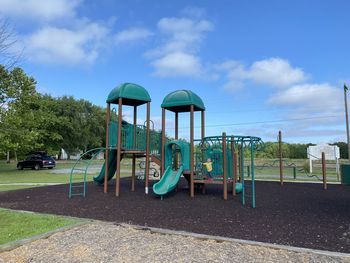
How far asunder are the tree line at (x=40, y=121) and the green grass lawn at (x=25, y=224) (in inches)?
236

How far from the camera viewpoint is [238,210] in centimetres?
753

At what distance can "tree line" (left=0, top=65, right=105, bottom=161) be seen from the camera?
20320 millimetres

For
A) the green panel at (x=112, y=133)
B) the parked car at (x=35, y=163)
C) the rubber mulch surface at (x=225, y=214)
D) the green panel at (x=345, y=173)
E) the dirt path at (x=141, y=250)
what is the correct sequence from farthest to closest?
the parked car at (x=35, y=163) → the green panel at (x=345, y=173) → the green panel at (x=112, y=133) → the rubber mulch surface at (x=225, y=214) → the dirt path at (x=141, y=250)

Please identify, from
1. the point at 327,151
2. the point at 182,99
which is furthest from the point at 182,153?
the point at 327,151

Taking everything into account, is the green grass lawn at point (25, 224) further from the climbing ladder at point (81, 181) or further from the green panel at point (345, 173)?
the green panel at point (345, 173)

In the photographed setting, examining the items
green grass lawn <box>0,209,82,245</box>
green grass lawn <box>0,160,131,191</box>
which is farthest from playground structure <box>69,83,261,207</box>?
green grass lawn <box>0,160,131,191</box>

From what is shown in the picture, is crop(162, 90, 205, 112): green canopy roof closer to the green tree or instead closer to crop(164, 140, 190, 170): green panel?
crop(164, 140, 190, 170): green panel

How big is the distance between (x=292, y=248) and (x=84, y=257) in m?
2.83

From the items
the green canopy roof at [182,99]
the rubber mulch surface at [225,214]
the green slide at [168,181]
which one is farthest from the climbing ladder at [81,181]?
the green canopy roof at [182,99]

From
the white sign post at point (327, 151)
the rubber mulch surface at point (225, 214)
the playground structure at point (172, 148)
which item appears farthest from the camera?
the white sign post at point (327, 151)

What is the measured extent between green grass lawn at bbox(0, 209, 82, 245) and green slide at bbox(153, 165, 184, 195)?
3.48 m

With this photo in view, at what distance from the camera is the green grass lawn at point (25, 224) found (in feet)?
16.9

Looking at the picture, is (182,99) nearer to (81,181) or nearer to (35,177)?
(81,181)

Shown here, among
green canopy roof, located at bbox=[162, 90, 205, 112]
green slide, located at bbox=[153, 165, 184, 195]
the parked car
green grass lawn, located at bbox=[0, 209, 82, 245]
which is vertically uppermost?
green canopy roof, located at bbox=[162, 90, 205, 112]
